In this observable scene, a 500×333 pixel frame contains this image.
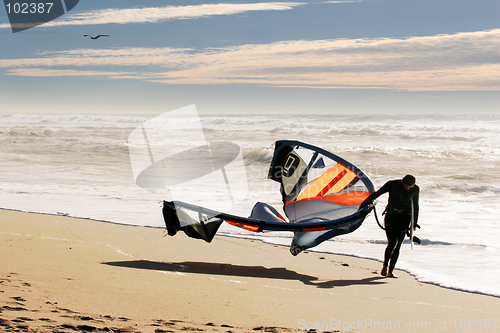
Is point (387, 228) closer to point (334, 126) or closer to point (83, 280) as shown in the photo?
point (83, 280)

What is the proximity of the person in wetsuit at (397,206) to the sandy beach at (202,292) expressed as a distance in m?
0.56

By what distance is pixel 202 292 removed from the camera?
457 centimetres

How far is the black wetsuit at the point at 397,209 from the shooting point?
571 centimetres

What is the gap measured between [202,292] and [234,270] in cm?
136

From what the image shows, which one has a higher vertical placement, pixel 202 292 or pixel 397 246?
pixel 202 292

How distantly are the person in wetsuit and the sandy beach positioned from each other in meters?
0.56

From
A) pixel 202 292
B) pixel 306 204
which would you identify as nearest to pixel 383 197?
pixel 306 204

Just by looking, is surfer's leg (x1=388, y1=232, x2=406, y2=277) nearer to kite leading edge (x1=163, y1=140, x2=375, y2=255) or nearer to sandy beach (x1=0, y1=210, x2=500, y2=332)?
sandy beach (x1=0, y1=210, x2=500, y2=332)

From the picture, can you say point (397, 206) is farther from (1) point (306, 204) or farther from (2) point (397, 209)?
(1) point (306, 204)

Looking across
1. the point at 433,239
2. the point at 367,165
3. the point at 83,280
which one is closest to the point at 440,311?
the point at 83,280

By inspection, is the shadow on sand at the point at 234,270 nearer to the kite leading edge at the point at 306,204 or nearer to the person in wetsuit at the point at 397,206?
the kite leading edge at the point at 306,204

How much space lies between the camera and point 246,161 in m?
31.5

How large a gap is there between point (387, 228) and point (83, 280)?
12.9 feet

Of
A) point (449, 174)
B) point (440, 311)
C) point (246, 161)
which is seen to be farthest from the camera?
point (246, 161)
